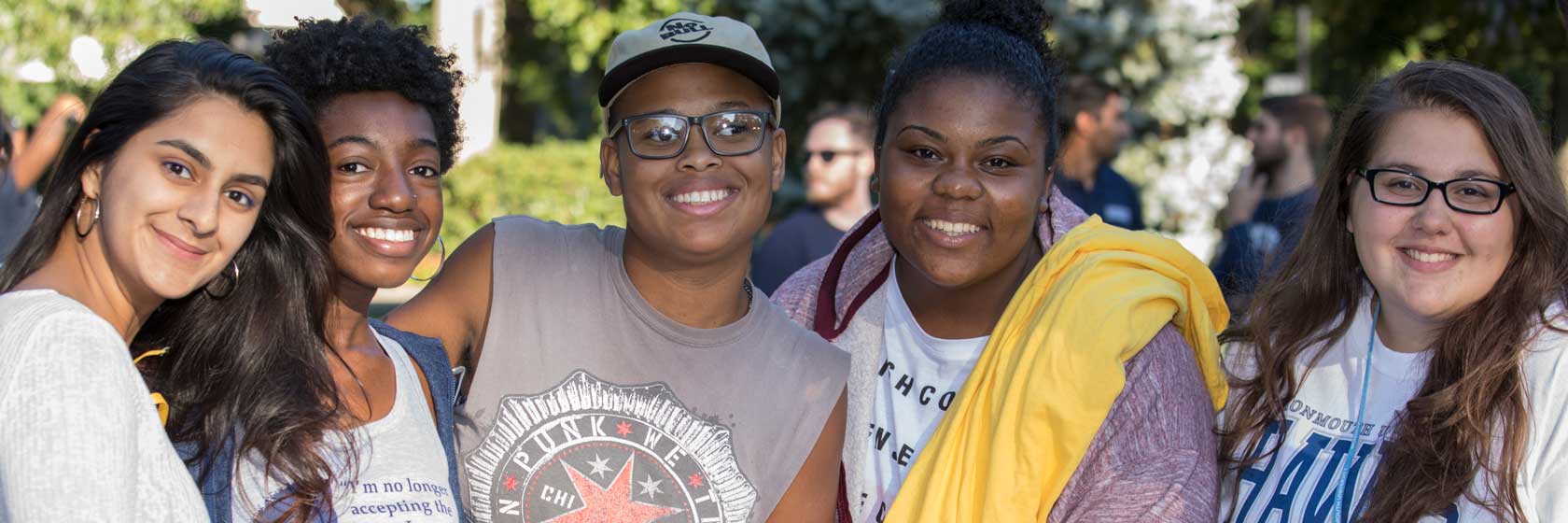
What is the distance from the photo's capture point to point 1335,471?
265 centimetres

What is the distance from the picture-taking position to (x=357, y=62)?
2525mm

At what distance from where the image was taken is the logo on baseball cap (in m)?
2.64

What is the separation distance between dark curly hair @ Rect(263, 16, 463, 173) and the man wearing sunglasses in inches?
12.7

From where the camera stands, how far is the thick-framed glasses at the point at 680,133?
105 inches

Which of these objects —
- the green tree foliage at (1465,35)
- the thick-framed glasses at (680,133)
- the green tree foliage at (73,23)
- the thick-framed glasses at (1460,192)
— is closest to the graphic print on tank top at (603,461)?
the thick-framed glasses at (680,133)

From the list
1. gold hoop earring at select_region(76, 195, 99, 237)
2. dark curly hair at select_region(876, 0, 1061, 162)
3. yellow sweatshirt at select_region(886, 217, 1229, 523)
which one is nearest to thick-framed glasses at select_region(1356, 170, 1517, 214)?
yellow sweatshirt at select_region(886, 217, 1229, 523)

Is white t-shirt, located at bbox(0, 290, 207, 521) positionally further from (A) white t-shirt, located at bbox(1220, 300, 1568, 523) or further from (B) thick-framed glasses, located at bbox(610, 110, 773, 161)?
(A) white t-shirt, located at bbox(1220, 300, 1568, 523)

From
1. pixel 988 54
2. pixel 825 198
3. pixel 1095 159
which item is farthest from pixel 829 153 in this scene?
pixel 988 54

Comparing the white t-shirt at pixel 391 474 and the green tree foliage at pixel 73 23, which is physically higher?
the green tree foliage at pixel 73 23

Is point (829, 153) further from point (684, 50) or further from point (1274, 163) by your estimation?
point (684, 50)

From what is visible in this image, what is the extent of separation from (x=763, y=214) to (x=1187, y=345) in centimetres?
91

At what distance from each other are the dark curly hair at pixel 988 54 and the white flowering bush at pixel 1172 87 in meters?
6.12

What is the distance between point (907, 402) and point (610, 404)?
740 millimetres

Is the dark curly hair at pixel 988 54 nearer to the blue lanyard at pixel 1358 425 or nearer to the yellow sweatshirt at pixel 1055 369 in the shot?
the yellow sweatshirt at pixel 1055 369
